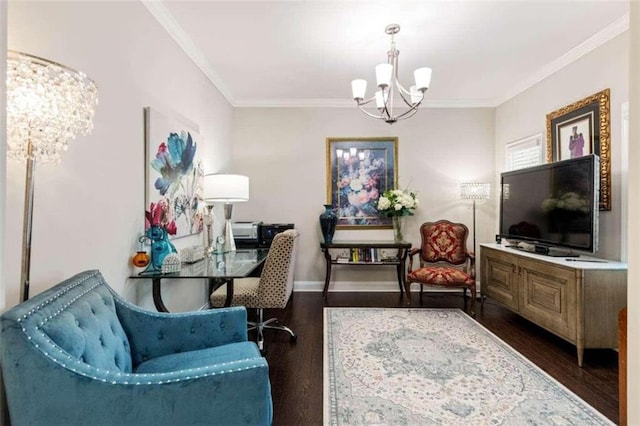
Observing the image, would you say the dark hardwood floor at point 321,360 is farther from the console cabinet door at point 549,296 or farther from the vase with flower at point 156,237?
the vase with flower at point 156,237

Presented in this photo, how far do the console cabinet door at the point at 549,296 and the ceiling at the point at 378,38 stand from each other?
2039 millimetres

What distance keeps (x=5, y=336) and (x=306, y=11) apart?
2592 millimetres

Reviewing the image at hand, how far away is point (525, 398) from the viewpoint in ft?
6.73

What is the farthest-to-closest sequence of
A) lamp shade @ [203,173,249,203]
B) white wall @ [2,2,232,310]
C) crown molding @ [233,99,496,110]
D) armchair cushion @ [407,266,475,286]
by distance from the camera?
crown molding @ [233,99,496,110] < armchair cushion @ [407,266,475,286] < lamp shade @ [203,173,249,203] < white wall @ [2,2,232,310]

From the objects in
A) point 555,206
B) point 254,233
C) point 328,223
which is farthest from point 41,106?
point 555,206

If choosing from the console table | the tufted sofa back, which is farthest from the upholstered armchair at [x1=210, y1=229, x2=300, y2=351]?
the console table

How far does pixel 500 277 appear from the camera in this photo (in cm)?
351

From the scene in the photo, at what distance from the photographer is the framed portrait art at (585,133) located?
2832mm

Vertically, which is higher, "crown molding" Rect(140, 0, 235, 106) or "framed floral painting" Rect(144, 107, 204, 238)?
"crown molding" Rect(140, 0, 235, 106)

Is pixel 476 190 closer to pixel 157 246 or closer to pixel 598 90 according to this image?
pixel 598 90

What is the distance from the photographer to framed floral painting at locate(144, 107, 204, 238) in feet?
7.83

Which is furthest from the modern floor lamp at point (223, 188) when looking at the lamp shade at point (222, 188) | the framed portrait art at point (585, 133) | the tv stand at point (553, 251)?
the framed portrait art at point (585, 133)

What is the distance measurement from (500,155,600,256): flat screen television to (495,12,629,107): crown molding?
1096 mm

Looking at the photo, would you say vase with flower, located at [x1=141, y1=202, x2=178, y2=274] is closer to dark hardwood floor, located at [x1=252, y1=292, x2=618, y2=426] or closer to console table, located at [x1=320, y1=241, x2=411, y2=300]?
dark hardwood floor, located at [x1=252, y1=292, x2=618, y2=426]
